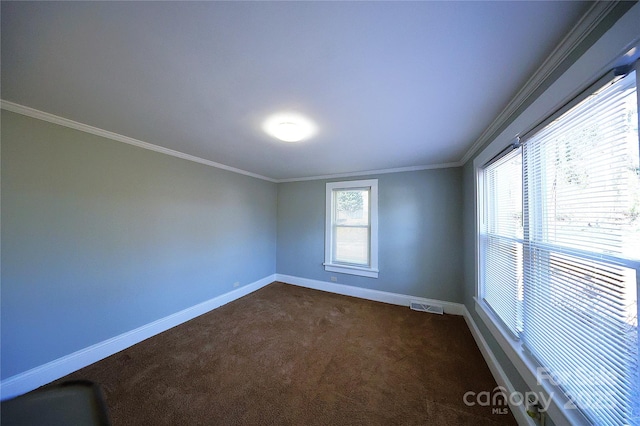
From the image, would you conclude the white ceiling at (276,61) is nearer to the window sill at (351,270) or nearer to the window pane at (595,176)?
the window pane at (595,176)

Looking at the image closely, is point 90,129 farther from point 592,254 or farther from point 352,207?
A: point 592,254

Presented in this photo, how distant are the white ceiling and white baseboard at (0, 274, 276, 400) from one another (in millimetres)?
2187

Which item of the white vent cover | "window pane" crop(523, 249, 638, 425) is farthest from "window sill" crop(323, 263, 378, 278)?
"window pane" crop(523, 249, 638, 425)

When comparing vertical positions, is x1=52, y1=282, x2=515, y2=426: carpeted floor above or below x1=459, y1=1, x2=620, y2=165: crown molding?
below

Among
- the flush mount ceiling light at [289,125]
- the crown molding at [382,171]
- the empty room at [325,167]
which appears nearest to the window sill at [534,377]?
the empty room at [325,167]

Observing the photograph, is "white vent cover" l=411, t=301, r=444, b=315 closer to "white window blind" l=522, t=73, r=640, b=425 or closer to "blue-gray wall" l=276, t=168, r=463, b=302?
"blue-gray wall" l=276, t=168, r=463, b=302

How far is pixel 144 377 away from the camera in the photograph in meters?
1.77

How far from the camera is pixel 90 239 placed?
1.98 metres

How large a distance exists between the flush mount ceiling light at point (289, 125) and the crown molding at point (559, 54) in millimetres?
1517

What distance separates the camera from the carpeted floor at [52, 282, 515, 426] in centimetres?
145

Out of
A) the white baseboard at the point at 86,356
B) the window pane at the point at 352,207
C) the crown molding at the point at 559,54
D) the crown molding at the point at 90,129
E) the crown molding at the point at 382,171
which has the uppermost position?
the crown molding at the point at 559,54

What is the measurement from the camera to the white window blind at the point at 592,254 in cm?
79

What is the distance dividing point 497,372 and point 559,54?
2.30 m

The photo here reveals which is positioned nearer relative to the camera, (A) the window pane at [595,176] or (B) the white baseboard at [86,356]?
(A) the window pane at [595,176]
